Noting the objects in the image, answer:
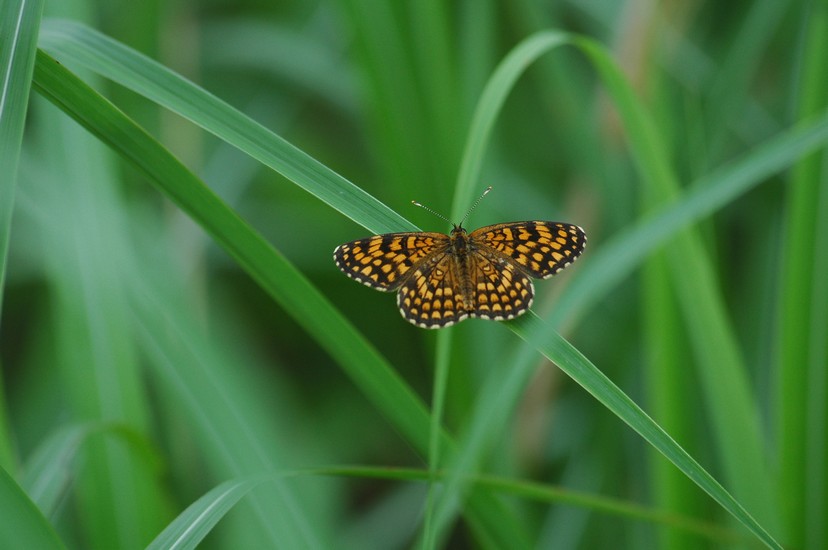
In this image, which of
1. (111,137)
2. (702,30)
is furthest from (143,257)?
(702,30)

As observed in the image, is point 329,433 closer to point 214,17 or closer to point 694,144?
point 694,144

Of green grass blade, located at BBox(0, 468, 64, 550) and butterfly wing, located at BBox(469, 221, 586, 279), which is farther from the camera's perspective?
butterfly wing, located at BBox(469, 221, 586, 279)

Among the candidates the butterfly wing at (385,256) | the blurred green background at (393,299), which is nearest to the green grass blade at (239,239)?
the blurred green background at (393,299)

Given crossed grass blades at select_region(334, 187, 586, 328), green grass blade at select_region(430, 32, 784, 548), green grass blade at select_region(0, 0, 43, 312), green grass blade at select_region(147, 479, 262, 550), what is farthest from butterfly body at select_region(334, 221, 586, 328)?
green grass blade at select_region(0, 0, 43, 312)

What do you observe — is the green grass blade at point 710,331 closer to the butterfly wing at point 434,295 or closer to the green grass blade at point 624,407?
the butterfly wing at point 434,295

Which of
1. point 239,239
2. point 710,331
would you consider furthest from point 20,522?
point 710,331

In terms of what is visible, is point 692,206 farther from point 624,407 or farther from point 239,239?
point 239,239

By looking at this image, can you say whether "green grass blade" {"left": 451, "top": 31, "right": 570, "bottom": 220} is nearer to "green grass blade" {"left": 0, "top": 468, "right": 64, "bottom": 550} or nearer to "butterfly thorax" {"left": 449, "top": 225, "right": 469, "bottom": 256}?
"butterfly thorax" {"left": 449, "top": 225, "right": 469, "bottom": 256}
